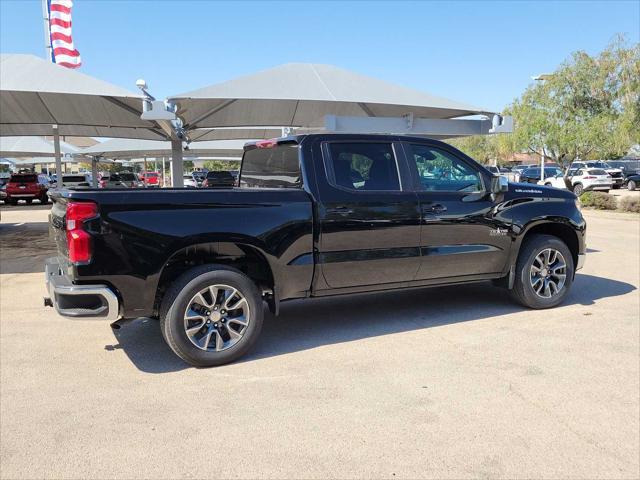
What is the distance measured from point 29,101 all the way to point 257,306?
8.97 m

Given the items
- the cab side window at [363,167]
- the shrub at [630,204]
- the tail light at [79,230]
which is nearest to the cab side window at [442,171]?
the cab side window at [363,167]

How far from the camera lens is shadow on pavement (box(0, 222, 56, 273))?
907 cm

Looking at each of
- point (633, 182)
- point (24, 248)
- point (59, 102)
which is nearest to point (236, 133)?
point (59, 102)

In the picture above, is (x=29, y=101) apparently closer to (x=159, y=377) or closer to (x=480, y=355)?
(x=159, y=377)

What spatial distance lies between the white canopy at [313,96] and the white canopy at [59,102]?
1.25 meters

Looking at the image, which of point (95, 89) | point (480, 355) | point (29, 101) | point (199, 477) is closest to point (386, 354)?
point (480, 355)

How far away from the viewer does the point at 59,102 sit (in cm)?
1097

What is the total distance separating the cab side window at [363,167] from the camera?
4930 millimetres

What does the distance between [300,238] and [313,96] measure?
14.7 ft

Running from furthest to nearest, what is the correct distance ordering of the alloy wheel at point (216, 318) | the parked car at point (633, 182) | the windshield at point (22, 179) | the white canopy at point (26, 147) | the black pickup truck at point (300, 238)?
the parked car at point (633, 182) → the windshield at point (22, 179) → the white canopy at point (26, 147) → the alloy wheel at point (216, 318) → the black pickup truck at point (300, 238)

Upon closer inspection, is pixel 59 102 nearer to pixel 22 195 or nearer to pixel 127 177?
pixel 22 195

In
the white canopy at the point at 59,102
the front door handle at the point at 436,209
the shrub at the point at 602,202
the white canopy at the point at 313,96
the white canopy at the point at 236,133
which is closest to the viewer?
the front door handle at the point at 436,209

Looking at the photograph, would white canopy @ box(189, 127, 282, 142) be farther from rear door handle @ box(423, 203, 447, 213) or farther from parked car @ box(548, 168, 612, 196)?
parked car @ box(548, 168, 612, 196)

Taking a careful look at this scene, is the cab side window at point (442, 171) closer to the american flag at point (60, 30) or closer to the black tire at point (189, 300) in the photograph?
the black tire at point (189, 300)
